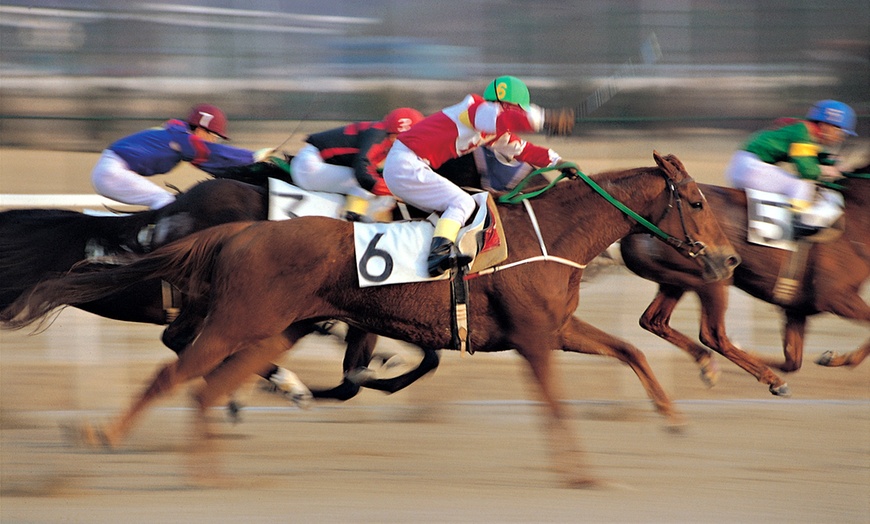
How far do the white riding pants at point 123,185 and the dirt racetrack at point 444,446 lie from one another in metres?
0.97

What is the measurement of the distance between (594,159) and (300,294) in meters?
8.07

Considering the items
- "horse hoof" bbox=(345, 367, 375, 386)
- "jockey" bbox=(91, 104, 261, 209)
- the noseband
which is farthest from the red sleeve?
"jockey" bbox=(91, 104, 261, 209)

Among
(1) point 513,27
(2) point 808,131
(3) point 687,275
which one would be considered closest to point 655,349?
(3) point 687,275

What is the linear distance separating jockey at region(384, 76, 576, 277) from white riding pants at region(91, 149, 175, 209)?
1.76 meters

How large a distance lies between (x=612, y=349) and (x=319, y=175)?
1747 millimetres

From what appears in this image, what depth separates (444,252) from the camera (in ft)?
15.4

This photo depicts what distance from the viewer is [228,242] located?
481 centimetres

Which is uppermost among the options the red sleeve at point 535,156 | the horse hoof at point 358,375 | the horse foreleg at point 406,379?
the red sleeve at point 535,156

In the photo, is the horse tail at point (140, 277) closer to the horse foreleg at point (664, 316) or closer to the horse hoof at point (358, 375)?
the horse hoof at point (358, 375)

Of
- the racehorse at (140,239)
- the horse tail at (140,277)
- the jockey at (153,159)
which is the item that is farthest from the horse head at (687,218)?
the jockey at (153,159)

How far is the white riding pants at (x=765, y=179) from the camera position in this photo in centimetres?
656

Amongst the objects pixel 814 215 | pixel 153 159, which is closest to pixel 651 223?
pixel 814 215

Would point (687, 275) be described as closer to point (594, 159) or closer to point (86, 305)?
point (86, 305)

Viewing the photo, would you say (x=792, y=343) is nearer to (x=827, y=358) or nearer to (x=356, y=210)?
(x=827, y=358)
